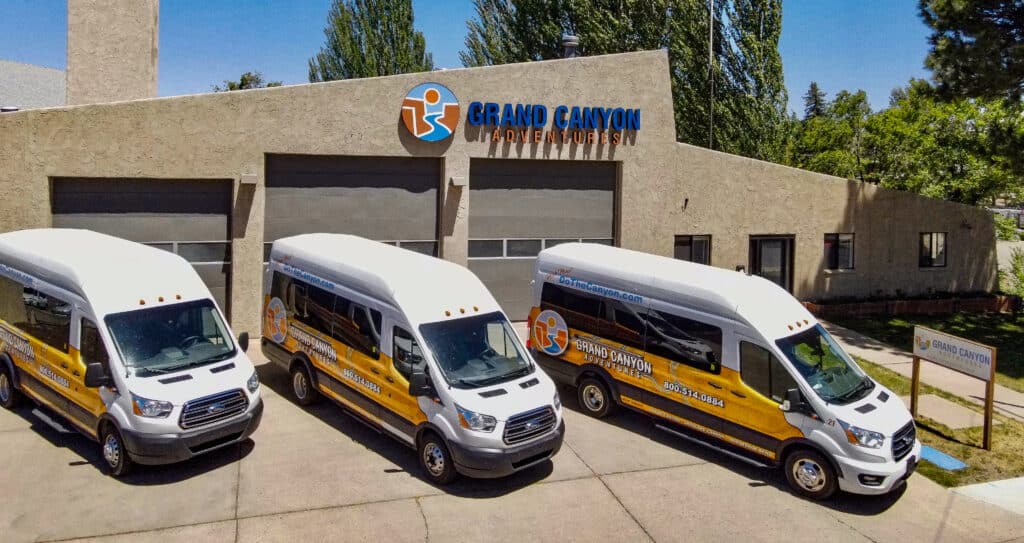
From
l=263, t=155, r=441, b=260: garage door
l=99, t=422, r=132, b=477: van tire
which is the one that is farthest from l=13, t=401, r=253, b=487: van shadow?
l=263, t=155, r=441, b=260: garage door

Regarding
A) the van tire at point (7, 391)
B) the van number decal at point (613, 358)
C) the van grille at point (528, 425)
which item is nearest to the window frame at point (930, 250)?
the van number decal at point (613, 358)

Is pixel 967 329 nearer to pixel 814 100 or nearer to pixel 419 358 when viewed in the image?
pixel 419 358

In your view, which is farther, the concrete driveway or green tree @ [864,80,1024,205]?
green tree @ [864,80,1024,205]

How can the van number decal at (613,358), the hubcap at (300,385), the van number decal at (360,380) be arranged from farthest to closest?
the hubcap at (300,385)
the van number decal at (613,358)
the van number decal at (360,380)

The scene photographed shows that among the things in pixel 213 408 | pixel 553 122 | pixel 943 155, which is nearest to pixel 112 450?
pixel 213 408

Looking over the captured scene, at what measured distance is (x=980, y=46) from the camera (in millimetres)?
17969

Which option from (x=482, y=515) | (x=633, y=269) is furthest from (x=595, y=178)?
(x=482, y=515)

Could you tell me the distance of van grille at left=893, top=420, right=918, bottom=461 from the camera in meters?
9.18

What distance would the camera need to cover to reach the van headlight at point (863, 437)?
9023mm

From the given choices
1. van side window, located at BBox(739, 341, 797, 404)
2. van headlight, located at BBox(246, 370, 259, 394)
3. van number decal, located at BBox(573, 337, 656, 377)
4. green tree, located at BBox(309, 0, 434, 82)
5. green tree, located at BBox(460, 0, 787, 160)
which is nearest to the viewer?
van side window, located at BBox(739, 341, 797, 404)

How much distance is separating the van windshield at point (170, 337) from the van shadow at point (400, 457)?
2034mm

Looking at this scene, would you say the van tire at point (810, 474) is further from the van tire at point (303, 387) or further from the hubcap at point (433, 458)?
the van tire at point (303, 387)

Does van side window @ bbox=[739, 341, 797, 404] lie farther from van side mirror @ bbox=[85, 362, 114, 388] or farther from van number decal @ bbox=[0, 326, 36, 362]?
van number decal @ bbox=[0, 326, 36, 362]

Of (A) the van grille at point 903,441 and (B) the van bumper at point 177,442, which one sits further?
(A) the van grille at point 903,441
